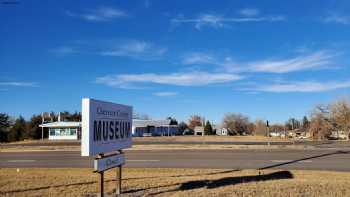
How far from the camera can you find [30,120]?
9369cm

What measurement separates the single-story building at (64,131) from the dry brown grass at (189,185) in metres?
68.2

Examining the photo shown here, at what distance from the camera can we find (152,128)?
10500cm

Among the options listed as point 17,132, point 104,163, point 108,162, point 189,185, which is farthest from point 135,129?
point 104,163

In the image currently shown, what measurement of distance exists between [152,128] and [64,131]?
86.4 feet

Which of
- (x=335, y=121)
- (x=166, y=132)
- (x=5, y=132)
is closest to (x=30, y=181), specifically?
(x=335, y=121)

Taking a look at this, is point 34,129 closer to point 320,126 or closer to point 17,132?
point 17,132

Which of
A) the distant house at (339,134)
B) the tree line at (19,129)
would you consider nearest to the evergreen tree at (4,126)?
the tree line at (19,129)

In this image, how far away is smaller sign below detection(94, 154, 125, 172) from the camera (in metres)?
10.4

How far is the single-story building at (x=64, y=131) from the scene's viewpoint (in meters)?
82.6

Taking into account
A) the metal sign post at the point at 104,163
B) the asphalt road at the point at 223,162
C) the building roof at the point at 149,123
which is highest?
the building roof at the point at 149,123

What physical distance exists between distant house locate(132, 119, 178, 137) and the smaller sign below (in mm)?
86599

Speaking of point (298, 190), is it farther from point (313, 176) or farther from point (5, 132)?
point (5, 132)

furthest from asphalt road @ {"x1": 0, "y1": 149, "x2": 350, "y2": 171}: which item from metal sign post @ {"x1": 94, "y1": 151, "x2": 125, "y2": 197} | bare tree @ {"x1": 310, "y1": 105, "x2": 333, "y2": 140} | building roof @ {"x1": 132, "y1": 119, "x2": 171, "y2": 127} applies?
building roof @ {"x1": 132, "y1": 119, "x2": 171, "y2": 127}

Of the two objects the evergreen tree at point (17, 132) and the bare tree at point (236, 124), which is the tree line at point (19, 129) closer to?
the evergreen tree at point (17, 132)
